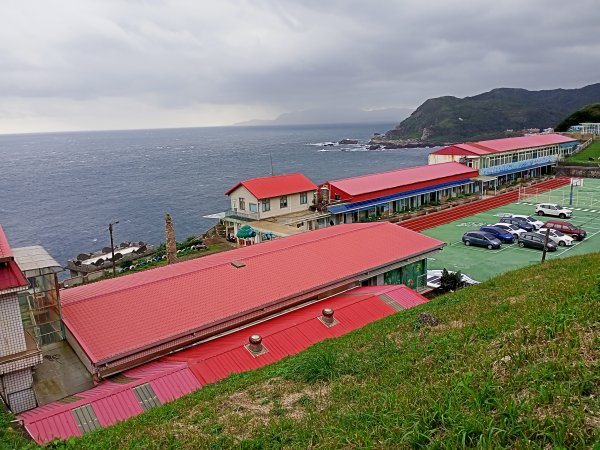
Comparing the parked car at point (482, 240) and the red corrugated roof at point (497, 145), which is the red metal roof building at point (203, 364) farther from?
the red corrugated roof at point (497, 145)

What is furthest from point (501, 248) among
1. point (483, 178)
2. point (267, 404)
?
point (267, 404)

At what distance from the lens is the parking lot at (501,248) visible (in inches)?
1233

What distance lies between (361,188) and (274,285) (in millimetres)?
28126

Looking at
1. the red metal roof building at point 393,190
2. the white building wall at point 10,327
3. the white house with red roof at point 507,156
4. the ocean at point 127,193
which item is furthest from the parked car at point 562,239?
the ocean at point 127,193

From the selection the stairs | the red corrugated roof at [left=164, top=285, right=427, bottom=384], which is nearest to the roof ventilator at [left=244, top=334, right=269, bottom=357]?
the red corrugated roof at [left=164, top=285, right=427, bottom=384]

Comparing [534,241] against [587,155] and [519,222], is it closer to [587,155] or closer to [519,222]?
[519,222]

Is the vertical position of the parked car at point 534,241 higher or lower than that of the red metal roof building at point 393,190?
lower

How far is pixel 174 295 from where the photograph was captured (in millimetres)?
18734

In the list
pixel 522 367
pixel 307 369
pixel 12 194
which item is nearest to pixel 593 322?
pixel 522 367

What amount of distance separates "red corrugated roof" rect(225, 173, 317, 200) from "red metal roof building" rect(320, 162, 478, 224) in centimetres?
308

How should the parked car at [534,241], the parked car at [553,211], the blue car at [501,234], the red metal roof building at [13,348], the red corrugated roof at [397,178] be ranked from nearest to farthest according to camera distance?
the red metal roof building at [13,348] < the parked car at [534,241] < the blue car at [501,234] < the parked car at [553,211] < the red corrugated roof at [397,178]

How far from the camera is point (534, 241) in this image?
3444 centimetres

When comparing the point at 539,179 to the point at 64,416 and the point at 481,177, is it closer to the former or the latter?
the point at 481,177

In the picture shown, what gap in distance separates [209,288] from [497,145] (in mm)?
60688
